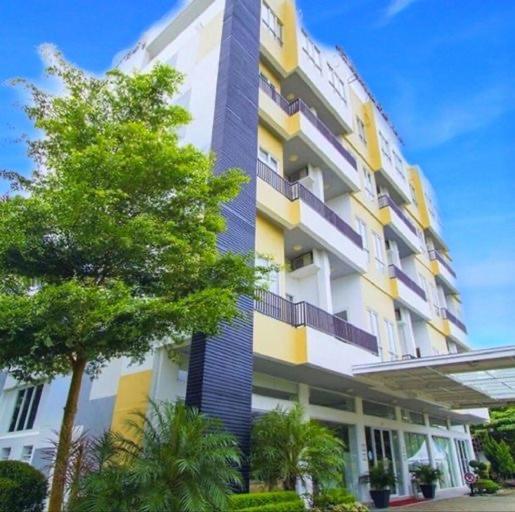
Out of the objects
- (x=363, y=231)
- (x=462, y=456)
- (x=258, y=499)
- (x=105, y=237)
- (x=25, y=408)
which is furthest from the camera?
(x=462, y=456)

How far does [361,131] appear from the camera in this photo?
21938 mm

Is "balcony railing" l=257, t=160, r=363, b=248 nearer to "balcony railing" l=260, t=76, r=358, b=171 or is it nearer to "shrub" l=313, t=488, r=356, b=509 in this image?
"balcony railing" l=260, t=76, r=358, b=171

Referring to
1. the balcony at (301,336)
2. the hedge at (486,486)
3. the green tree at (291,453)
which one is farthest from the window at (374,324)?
the hedge at (486,486)

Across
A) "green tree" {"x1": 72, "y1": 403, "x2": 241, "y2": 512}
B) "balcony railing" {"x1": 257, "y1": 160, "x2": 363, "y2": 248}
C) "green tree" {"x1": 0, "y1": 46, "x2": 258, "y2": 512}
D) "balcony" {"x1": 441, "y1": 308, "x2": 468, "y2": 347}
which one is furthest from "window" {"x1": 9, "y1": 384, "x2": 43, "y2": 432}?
"balcony" {"x1": 441, "y1": 308, "x2": 468, "y2": 347}

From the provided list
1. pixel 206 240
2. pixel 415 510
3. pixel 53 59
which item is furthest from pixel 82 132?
pixel 415 510

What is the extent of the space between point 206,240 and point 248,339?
10.5 feet

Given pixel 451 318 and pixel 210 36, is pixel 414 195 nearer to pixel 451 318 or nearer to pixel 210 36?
pixel 451 318

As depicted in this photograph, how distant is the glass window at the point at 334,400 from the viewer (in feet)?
50.1

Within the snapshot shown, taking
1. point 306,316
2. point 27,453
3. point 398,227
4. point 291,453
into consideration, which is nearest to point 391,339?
point 398,227

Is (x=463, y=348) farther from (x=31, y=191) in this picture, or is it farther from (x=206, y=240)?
(x=31, y=191)

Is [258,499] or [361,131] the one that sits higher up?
[361,131]

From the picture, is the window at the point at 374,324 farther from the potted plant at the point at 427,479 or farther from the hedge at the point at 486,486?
the hedge at the point at 486,486

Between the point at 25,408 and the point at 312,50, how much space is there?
62.0ft

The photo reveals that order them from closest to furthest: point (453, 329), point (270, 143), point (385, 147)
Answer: point (270, 143)
point (385, 147)
point (453, 329)
